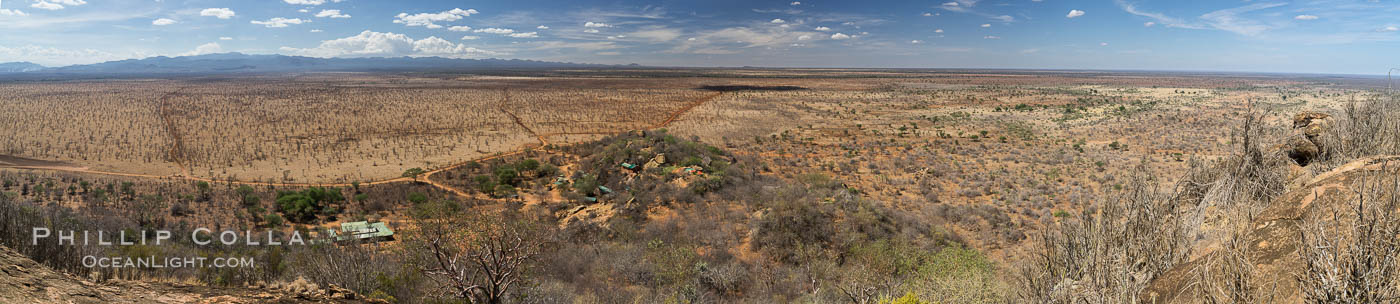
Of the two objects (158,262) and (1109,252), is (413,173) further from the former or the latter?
(1109,252)

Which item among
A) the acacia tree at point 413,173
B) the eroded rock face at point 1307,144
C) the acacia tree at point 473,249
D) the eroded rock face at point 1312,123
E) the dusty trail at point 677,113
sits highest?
the eroded rock face at point 1312,123

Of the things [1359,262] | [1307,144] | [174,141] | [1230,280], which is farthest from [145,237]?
[174,141]

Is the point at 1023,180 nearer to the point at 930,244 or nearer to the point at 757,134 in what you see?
the point at 930,244

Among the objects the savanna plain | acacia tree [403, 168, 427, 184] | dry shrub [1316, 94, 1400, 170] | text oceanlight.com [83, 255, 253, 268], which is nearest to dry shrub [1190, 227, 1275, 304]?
the savanna plain

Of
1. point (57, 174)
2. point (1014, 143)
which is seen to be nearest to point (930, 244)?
point (1014, 143)

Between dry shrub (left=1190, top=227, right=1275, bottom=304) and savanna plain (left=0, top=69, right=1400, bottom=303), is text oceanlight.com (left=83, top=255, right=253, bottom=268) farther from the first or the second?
dry shrub (left=1190, top=227, right=1275, bottom=304)

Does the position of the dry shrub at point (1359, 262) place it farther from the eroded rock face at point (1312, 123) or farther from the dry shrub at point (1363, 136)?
the eroded rock face at point (1312, 123)

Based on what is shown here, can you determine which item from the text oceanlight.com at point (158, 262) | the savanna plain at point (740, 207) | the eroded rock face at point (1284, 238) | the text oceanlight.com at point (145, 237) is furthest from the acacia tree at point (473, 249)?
the eroded rock face at point (1284, 238)
